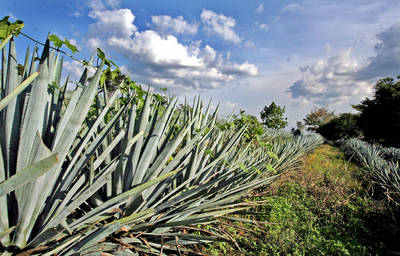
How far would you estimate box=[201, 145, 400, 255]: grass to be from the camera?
8.36 ft

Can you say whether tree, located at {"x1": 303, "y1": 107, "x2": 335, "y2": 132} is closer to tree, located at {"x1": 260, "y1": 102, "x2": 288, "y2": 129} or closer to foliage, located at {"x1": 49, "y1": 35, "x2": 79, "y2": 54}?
tree, located at {"x1": 260, "y1": 102, "x2": 288, "y2": 129}

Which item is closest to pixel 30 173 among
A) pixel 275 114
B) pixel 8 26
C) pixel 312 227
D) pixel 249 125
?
pixel 8 26

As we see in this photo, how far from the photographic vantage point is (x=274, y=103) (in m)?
→ 28.4

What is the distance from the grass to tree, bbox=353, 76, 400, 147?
2293 centimetres

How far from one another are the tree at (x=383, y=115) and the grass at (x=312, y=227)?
2293cm

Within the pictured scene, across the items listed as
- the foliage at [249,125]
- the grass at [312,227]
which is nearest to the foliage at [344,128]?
the grass at [312,227]

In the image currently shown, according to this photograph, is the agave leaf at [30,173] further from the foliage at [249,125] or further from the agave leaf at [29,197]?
the foliage at [249,125]

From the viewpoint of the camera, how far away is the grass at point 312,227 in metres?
2.55

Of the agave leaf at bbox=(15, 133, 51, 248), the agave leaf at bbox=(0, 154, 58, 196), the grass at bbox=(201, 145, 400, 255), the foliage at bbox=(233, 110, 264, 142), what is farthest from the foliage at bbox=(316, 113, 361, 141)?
the agave leaf at bbox=(0, 154, 58, 196)

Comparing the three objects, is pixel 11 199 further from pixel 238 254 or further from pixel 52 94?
pixel 238 254

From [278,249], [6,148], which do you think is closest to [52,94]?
[6,148]

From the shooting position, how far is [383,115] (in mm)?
23125

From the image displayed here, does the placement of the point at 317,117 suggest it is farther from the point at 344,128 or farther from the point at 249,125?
the point at 249,125

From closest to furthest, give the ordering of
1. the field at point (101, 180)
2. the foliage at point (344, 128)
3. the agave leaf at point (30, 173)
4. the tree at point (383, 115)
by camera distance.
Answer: the agave leaf at point (30, 173), the field at point (101, 180), the tree at point (383, 115), the foliage at point (344, 128)
